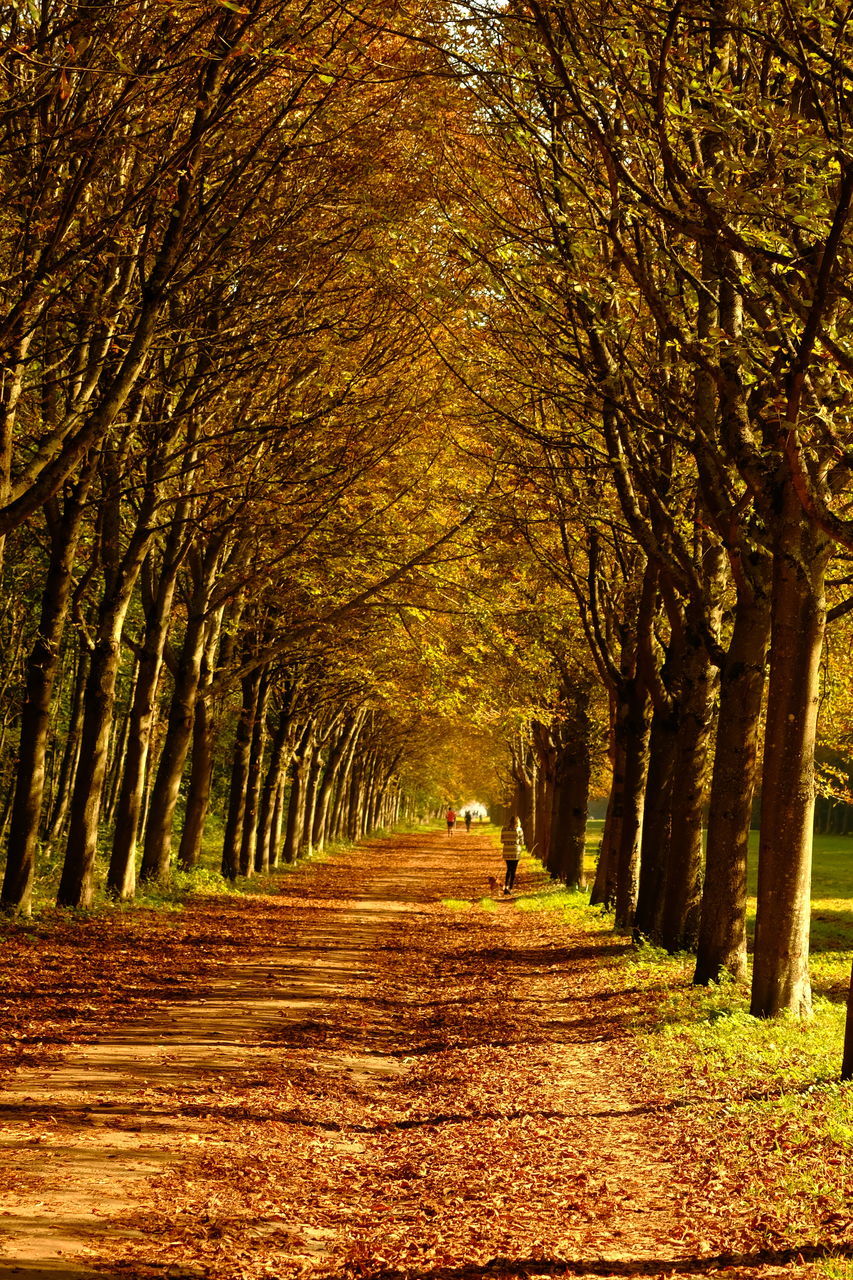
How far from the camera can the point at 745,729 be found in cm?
1273

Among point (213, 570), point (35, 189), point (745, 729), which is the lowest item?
point (745, 729)

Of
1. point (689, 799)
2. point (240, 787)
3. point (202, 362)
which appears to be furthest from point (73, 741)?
point (689, 799)

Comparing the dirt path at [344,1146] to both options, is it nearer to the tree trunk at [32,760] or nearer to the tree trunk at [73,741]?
the tree trunk at [32,760]

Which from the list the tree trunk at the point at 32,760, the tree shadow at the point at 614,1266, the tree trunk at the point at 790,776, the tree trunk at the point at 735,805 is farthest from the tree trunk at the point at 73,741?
the tree shadow at the point at 614,1266

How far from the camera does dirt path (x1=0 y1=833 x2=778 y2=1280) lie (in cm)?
541

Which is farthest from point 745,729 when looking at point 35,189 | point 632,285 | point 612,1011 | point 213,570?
point 213,570

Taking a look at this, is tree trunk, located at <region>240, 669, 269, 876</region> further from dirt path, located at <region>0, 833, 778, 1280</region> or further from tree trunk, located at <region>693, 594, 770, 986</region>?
tree trunk, located at <region>693, 594, 770, 986</region>

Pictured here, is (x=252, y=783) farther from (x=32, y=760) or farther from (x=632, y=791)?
(x=32, y=760)

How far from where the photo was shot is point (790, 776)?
413 inches

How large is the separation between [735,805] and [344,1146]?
668cm

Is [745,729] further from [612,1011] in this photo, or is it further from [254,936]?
[254,936]

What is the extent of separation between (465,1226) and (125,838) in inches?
531

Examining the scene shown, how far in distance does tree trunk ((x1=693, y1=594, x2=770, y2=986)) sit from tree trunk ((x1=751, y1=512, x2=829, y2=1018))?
76.5 inches

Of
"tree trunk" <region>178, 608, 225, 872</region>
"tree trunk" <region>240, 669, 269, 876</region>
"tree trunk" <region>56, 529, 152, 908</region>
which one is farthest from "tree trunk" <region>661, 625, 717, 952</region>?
Result: "tree trunk" <region>240, 669, 269, 876</region>
